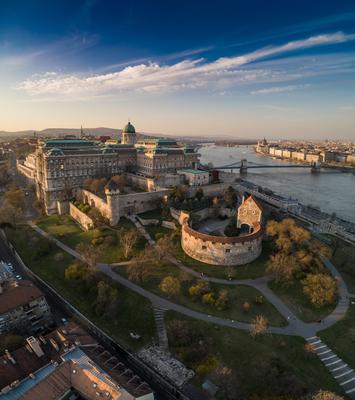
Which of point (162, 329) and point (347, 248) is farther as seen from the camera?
point (347, 248)

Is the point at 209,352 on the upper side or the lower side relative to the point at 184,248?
lower

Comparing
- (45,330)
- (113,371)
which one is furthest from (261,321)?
(45,330)

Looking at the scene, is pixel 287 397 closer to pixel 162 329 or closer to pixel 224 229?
pixel 162 329

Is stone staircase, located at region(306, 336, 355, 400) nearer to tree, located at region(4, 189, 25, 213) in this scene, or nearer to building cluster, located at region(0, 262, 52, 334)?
building cluster, located at region(0, 262, 52, 334)

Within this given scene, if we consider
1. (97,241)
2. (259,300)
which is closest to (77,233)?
(97,241)

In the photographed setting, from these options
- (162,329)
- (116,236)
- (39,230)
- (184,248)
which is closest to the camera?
(162,329)

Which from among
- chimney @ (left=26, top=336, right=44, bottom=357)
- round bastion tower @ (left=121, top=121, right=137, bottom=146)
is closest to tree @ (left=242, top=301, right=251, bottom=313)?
chimney @ (left=26, top=336, right=44, bottom=357)

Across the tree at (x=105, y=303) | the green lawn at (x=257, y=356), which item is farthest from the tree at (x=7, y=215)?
the green lawn at (x=257, y=356)

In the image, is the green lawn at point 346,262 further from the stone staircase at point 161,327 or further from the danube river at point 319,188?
the danube river at point 319,188
